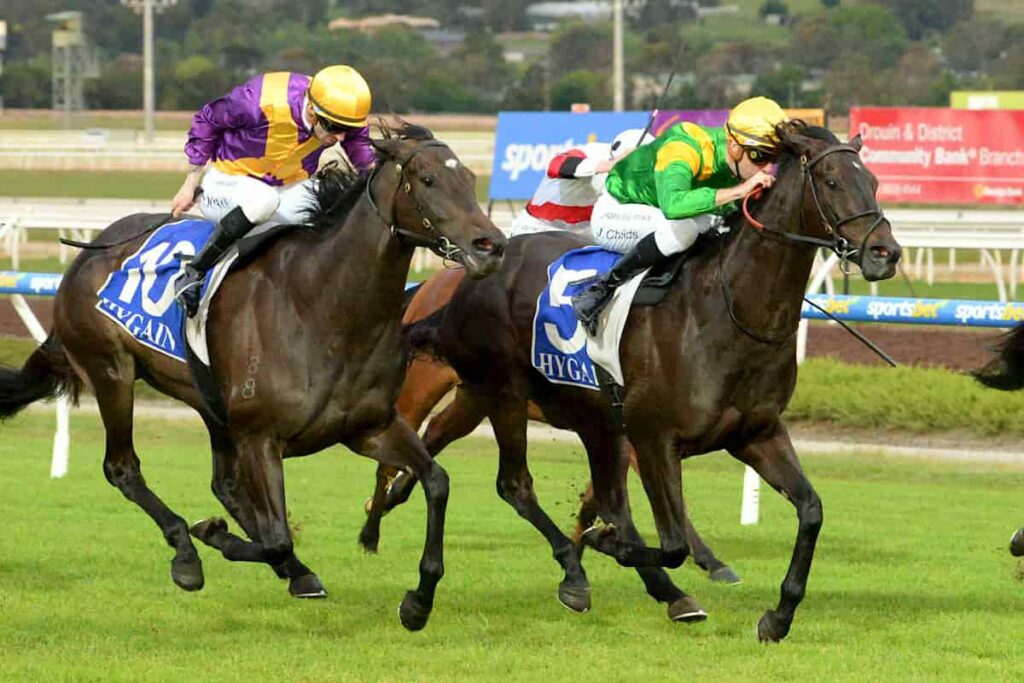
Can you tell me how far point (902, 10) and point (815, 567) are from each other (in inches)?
3136

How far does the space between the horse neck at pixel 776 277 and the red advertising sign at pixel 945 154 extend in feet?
44.9

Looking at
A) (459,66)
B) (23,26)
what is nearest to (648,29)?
(459,66)

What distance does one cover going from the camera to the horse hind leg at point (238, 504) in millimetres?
6156

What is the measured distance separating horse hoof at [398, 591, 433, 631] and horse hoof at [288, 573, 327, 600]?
1.95ft

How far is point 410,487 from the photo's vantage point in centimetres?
711

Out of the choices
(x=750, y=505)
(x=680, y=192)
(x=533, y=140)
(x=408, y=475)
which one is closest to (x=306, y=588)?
(x=408, y=475)

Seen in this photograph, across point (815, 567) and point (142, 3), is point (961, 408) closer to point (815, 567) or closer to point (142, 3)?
point (815, 567)

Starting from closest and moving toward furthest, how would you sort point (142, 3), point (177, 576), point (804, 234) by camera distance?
point (804, 234) < point (177, 576) < point (142, 3)

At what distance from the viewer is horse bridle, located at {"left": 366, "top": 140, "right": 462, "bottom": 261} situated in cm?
549

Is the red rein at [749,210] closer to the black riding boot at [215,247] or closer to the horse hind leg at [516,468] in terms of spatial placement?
the horse hind leg at [516,468]

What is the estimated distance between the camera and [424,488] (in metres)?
5.73

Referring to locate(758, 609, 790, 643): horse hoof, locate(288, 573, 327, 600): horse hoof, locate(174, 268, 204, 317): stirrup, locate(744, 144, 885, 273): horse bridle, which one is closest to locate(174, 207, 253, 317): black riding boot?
locate(174, 268, 204, 317): stirrup

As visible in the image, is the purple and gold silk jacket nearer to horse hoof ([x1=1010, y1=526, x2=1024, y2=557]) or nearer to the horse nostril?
the horse nostril

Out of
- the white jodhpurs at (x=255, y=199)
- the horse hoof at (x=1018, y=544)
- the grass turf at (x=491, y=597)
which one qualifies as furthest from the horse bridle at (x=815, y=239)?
the white jodhpurs at (x=255, y=199)
